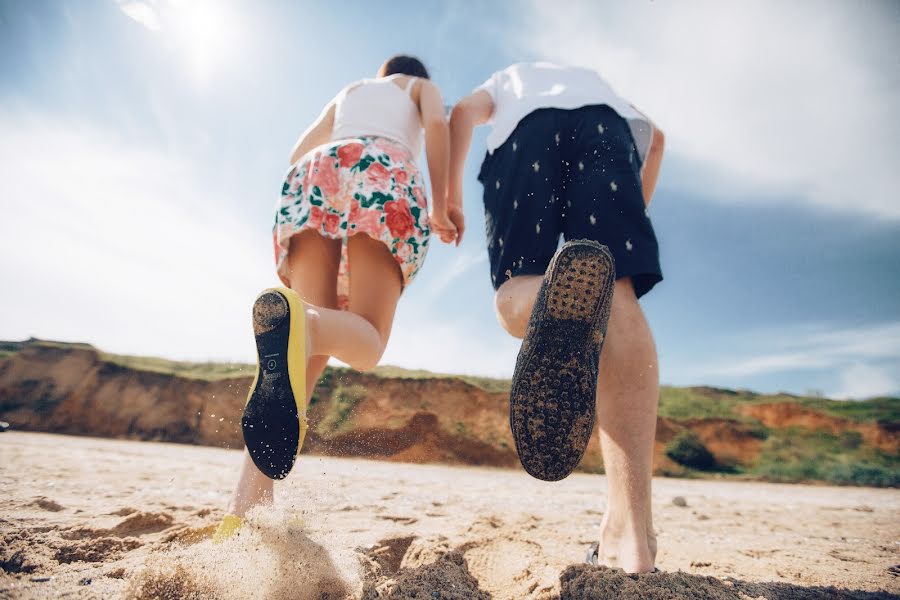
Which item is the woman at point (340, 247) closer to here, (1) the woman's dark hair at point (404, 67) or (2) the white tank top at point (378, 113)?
(2) the white tank top at point (378, 113)

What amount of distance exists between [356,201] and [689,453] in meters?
9.92

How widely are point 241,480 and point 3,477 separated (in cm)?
215

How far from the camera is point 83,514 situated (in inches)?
64.9

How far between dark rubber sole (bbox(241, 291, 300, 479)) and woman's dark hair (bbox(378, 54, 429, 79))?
150 cm

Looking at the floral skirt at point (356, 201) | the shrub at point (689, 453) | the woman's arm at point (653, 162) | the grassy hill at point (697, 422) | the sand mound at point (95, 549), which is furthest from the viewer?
the shrub at point (689, 453)

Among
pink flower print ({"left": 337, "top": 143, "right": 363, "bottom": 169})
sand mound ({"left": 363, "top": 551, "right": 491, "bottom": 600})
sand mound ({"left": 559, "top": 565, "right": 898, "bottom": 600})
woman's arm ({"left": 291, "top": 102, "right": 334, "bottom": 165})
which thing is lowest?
sand mound ({"left": 363, "top": 551, "right": 491, "bottom": 600})

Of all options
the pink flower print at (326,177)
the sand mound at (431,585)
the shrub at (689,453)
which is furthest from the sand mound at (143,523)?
the shrub at (689,453)

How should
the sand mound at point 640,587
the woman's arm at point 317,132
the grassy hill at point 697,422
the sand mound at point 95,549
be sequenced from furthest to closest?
the grassy hill at point 697,422 → the woman's arm at point 317,132 → the sand mound at point 95,549 → the sand mound at point 640,587

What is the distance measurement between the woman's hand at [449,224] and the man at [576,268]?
322 mm

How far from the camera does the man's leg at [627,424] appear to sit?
1.13m

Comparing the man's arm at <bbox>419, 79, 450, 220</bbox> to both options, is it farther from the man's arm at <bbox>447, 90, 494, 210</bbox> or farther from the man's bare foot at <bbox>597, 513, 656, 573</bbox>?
the man's bare foot at <bbox>597, 513, 656, 573</bbox>

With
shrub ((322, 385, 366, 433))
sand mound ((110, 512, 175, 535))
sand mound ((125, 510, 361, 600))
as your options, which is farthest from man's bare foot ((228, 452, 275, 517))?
shrub ((322, 385, 366, 433))

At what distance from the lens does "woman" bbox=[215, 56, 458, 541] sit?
1.15 m

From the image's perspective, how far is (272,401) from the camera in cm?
112
